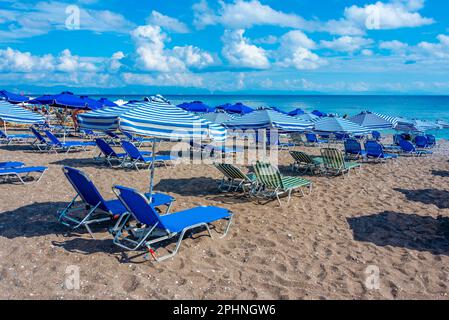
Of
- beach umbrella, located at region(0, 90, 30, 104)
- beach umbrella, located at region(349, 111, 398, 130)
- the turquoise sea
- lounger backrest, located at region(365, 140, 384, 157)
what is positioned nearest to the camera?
lounger backrest, located at region(365, 140, 384, 157)

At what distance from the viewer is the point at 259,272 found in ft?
12.8

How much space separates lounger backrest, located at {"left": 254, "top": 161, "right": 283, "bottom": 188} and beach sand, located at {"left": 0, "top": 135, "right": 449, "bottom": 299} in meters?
0.45

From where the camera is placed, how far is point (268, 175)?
6.69 meters

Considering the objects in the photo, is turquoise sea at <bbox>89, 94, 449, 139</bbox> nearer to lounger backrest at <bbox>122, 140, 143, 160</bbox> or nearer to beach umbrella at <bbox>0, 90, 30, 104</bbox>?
lounger backrest at <bbox>122, 140, 143, 160</bbox>

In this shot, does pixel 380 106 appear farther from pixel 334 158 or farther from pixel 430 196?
pixel 430 196

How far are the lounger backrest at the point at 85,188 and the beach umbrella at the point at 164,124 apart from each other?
93 cm

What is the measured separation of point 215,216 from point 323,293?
1.76m

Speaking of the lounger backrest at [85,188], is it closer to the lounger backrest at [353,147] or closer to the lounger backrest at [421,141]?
the lounger backrest at [353,147]

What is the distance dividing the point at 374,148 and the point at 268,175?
6414 millimetres

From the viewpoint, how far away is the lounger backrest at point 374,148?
11.7 metres

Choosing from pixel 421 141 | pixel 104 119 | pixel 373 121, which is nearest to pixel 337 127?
pixel 373 121

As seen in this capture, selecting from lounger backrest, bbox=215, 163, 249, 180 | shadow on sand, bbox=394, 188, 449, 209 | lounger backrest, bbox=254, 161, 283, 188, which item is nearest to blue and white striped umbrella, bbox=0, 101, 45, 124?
lounger backrest, bbox=215, 163, 249, 180

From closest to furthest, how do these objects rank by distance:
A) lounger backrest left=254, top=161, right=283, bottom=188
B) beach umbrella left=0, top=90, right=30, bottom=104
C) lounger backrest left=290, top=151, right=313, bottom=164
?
lounger backrest left=254, top=161, right=283, bottom=188
lounger backrest left=290, top=151, right=313, bottom=164
beach umbrella left=0, top=90, right=30, bottom=104

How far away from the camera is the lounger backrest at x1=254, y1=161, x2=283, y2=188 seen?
663 cm
